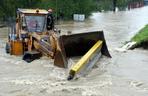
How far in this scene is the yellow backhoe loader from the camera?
1748cm

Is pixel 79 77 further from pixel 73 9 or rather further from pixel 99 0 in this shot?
pixel 99 0

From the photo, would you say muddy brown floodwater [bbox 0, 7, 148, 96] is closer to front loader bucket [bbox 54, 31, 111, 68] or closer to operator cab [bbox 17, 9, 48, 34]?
front loader bucket [bbox 54, 31, 111, 68]

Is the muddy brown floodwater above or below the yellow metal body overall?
below

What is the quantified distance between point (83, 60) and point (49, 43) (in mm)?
3101

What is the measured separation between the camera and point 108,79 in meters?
15.8

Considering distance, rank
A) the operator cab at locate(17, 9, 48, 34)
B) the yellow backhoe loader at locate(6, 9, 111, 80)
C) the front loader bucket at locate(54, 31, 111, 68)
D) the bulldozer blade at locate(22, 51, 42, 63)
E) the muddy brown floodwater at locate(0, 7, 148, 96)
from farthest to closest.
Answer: the operator cab at locate(17, 9, 48, 34) → the bulldozer blade at locate(22, 51, 42, 63) → the front loader bucket at locate(54, 31, 111, 68) → the yellow backhoe loader at locate(6, 9, 111, 80) → the muddy brown floodwater at locate(0, 7, 148, 96)

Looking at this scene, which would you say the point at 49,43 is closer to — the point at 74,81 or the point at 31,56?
the point at 31,56

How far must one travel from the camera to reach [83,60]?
16484 millimetres

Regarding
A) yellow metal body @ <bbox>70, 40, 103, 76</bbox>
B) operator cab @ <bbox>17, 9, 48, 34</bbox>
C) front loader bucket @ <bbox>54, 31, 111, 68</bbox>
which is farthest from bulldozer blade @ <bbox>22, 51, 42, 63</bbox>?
yellow metal body @ <bbox>70, 40, 103, 76</bbox>

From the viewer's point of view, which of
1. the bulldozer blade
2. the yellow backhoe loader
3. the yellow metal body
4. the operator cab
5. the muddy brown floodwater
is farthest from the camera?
the operator cab

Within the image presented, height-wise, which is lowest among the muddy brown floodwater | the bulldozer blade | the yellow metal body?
the muddy brown floodwater

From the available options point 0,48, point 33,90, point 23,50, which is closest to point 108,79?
point 33,90

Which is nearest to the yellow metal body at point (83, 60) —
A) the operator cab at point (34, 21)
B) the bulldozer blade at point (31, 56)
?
the bulldozer blade at point (31, 56)

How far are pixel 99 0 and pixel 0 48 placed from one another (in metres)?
72.8
